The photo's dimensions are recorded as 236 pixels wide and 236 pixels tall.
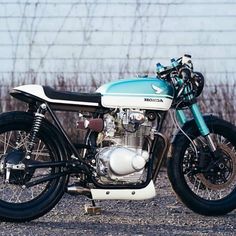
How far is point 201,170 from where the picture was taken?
7395 mm

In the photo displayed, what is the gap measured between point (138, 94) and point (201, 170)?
2.86 feet

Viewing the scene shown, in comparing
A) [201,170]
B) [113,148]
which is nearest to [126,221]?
[113,148]

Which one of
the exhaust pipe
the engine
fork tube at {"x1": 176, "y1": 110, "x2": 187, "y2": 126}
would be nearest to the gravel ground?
the exhaust pipe

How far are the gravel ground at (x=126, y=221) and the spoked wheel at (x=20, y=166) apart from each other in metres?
0.11

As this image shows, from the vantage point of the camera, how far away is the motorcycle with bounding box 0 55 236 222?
6.93 m

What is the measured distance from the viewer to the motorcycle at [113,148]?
6.93 meters

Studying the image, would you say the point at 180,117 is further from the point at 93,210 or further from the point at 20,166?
the point at 20,166

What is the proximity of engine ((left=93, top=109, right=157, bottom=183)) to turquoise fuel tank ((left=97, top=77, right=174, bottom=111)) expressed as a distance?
0.08m

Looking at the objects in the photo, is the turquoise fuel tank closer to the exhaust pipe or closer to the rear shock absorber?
the rear shock absorber

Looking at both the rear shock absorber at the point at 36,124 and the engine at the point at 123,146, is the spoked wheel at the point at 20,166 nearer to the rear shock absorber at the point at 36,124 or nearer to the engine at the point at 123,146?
the rear shock absorber at the point at 36,124

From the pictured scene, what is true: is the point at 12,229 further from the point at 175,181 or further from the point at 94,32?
the point at 94,32

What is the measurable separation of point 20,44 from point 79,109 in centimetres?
410

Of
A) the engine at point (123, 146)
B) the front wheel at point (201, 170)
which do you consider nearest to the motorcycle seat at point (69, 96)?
the engine at point (123, 146)

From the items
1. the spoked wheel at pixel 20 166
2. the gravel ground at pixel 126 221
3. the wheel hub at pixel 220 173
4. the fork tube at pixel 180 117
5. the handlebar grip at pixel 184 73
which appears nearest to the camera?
the gravel ground at pixel 126 221
